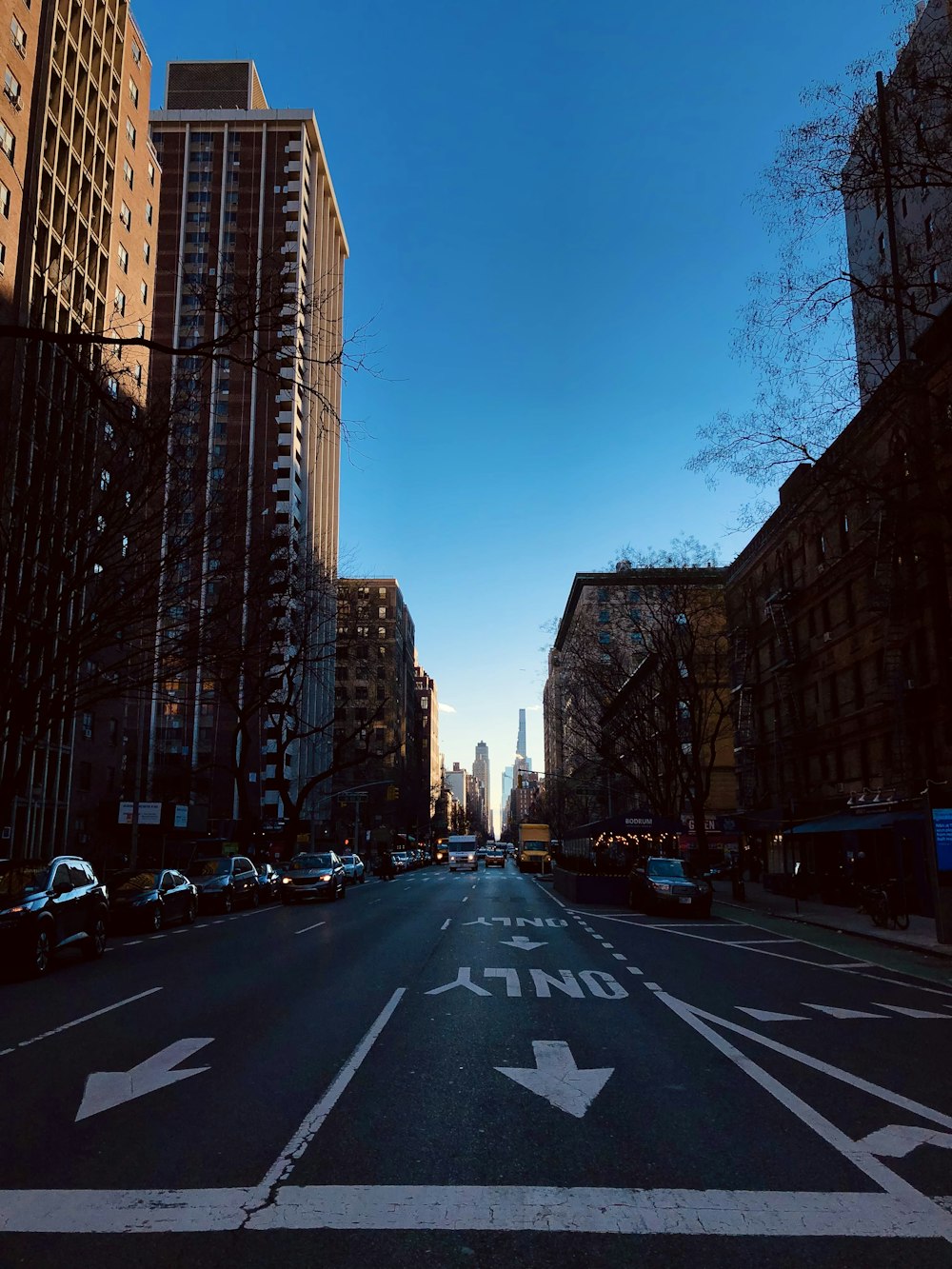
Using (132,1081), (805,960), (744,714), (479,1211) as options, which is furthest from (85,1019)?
(744,714)

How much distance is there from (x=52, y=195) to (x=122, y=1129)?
138 feet

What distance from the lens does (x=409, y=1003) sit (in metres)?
10.6

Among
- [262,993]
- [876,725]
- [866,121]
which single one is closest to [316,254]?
[876,725]

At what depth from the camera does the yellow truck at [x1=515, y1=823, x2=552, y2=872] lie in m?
72.1

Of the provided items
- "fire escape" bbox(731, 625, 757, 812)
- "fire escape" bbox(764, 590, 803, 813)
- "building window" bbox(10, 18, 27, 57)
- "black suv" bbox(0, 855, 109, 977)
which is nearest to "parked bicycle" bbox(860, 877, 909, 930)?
"fire escape" bbox(764, 590, 803, 813)

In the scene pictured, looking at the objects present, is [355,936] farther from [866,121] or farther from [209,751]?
[209,751]

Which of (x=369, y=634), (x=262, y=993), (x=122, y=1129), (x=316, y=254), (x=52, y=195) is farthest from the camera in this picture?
(x=316, y=254)

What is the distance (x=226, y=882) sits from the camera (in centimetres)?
2777

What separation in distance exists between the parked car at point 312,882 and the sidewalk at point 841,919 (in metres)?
13.5

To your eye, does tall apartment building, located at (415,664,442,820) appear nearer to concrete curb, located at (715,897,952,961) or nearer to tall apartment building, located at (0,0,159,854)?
tall apartment building, located at (0,0,159,854)

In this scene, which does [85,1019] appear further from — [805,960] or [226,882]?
[226,882]

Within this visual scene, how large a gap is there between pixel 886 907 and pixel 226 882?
18384 millimetres

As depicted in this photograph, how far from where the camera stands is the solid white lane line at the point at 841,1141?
14.8ft

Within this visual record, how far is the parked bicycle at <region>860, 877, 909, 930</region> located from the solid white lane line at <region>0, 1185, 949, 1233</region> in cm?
1928
